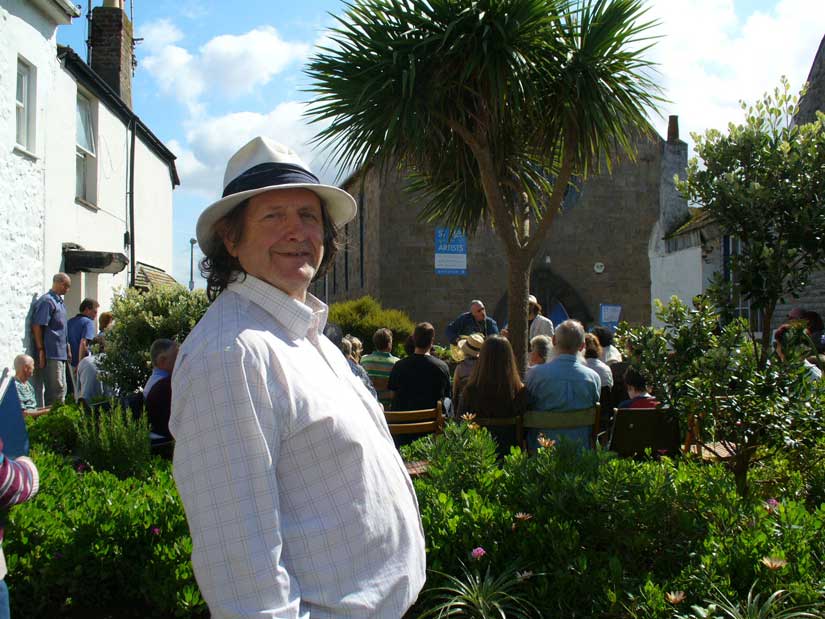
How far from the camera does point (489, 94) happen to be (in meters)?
6.26

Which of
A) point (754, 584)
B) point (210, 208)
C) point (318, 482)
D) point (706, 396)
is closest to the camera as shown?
point (318, 482)

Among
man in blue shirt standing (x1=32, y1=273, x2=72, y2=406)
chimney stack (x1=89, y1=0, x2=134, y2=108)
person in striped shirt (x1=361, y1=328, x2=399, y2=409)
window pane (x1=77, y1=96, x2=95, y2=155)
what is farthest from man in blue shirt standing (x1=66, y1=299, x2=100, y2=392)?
chimney stack (x1=89, y1=0, x2=134, y2=108)

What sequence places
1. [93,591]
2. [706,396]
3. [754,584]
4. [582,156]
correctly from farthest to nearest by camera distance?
[582,156]
[706,396]
[93,591]
[754,584]

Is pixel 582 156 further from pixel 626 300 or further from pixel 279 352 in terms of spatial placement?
pixel 626 300

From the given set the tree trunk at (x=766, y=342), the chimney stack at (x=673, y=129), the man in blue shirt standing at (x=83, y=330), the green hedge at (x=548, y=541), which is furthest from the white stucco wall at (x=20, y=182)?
the chimney stack at (x=673, y=129)

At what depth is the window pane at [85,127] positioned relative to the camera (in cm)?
1245

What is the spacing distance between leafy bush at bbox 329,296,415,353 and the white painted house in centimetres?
416

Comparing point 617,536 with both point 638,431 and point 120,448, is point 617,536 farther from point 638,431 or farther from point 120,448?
point 120,448

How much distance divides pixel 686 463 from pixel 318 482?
2.83 meters

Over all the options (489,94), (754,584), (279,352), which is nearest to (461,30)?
(489,94)

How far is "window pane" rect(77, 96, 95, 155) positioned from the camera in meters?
12.5

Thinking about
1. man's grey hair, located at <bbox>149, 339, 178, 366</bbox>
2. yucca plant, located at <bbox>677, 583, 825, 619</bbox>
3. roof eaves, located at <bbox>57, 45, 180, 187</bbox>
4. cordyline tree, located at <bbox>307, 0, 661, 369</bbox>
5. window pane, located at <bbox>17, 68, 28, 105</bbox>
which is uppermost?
roof eaves, located at <bbox>57, 45, 180, 187</bbox>

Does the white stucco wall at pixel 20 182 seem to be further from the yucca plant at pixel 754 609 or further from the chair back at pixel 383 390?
the yucca plant at pixel 754 609

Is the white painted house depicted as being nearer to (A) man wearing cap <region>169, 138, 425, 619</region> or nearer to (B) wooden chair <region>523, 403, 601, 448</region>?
(B) wooden chair <region>523, 403, 601, 448</region>
